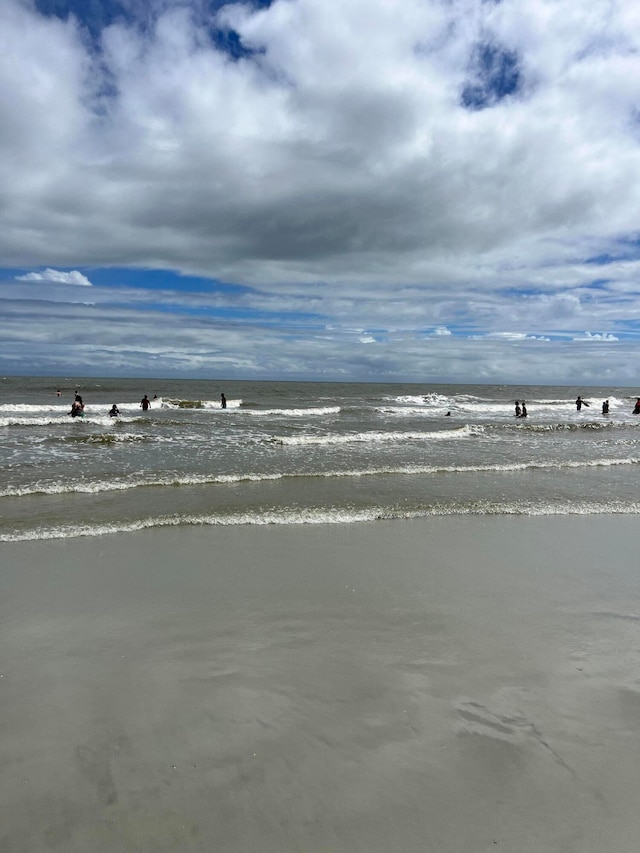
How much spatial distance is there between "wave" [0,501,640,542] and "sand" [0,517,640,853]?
160 cm

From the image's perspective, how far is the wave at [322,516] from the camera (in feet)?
28.9

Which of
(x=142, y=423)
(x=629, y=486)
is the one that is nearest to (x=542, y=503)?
(x=629, y=486)

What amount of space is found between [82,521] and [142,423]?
73.3ft

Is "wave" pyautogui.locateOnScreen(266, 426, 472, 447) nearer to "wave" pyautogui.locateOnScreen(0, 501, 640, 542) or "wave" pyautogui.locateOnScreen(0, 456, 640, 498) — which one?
"wave" pyautogui.locateOnScreen(0, 456, 640, 498)

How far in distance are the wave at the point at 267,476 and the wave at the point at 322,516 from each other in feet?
10.1

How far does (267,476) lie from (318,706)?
33.2 ft

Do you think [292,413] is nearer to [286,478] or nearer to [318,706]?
[286,478]

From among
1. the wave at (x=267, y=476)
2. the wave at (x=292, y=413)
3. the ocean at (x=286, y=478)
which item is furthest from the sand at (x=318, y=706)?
the wave at (x=292, y=413)

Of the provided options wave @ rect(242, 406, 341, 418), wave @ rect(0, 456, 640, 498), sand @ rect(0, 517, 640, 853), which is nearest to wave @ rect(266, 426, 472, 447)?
wave @ rect(0, 456, 640, 498)

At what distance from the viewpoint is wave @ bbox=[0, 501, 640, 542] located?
8820 mm

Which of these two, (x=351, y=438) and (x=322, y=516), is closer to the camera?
(x=322, y=516)

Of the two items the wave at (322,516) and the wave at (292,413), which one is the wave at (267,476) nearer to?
the wave at (322,516)

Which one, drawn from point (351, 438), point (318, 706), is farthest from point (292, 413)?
point (318, 706)

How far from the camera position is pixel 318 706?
396 cm
